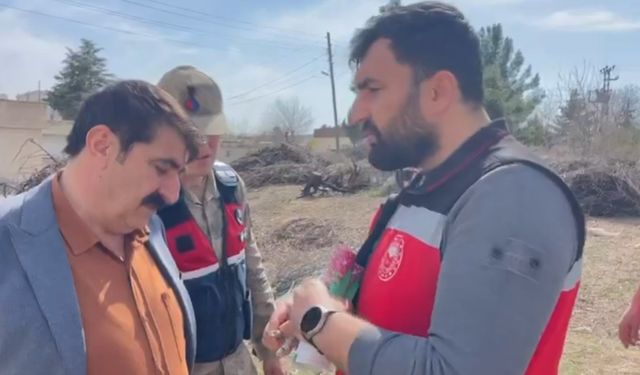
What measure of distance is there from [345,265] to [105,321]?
0.67 metres

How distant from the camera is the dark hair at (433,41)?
1.80 metres

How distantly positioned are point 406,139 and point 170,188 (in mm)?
746

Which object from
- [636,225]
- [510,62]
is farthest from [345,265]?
[510,62]

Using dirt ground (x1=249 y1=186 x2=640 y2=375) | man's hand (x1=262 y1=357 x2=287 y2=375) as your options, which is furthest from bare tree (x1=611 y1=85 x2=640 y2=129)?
man's hand (x1=262 y1=357 x2=287 y2=375)

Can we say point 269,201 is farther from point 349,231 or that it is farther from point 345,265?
point 345,265

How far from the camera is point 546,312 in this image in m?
1.54

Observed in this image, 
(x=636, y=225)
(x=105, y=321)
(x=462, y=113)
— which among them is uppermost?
(x=462, y=113)

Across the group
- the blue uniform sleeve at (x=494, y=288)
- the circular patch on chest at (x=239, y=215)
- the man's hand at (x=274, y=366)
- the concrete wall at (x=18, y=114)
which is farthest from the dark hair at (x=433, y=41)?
the concrete wall at (x=18, y=114)

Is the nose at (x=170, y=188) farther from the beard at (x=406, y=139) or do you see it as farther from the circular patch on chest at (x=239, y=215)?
the circular patch on chest at (x=239, y=215)

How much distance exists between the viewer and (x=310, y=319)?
1728 millimetres

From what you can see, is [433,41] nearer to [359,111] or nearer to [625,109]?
[359,111]

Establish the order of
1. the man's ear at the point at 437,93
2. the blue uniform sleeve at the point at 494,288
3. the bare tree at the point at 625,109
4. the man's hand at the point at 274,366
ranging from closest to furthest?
1. the blue uniform sleeve at the point at 494,288
2. the man's ear at the point at 437,93
3. the man's hand at the point at 274,366
4. the bare tree at the point at 625,109

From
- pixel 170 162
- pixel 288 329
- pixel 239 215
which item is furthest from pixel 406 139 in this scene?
pixel 239 215

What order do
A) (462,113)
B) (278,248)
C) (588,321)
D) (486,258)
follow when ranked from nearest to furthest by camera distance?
(486,258)
(462,113)
(588,321)
(278,248)
